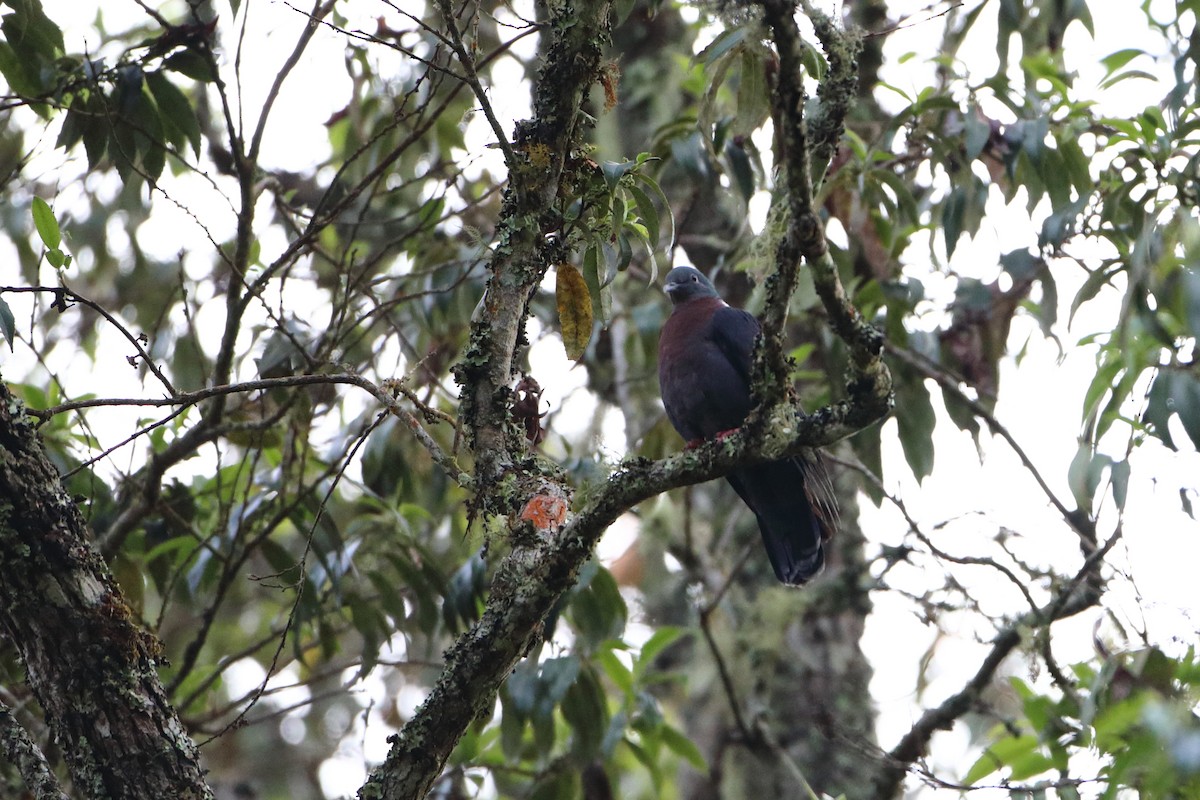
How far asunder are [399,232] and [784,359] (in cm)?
352

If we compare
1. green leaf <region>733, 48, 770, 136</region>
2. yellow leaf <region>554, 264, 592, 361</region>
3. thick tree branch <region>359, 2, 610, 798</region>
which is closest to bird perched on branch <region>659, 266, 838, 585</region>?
green leaf <region>733, 48, 770, 136</region>

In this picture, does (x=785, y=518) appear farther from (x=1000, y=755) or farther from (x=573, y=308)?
(x=573, y=308)

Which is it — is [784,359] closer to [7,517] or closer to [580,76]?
[580,76]

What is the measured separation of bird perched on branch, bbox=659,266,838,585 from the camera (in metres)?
4.38

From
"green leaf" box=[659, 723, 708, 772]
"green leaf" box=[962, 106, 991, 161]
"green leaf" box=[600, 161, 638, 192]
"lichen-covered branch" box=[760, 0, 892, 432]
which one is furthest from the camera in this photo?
"green leaf" box=[659, 723, 708, 772]

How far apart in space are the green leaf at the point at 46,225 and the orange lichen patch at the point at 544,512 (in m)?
1.46

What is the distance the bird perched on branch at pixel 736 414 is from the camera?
4.38m

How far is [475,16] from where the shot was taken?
3.04m

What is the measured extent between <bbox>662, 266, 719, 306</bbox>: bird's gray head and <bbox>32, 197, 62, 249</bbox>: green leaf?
273 centimetres

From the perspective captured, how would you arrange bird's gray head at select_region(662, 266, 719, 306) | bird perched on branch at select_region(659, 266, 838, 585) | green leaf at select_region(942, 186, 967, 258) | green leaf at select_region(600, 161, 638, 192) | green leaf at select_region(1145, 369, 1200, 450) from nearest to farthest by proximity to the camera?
green leaf at select_region(600, 161, 638, 192), green leaf at select_region(1145, 369, 1200, 450), green leaf at select_region(942, 186, 967, 258), bird perched on branch at select_region(659, 266, 838, 585), bird's gray head at select_region(662, 266, 719, 306)

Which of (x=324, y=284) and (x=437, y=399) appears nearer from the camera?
(x=437, y=399)

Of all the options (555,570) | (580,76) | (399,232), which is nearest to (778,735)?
(399,232)

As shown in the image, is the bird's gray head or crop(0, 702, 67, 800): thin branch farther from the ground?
the bird's gray head

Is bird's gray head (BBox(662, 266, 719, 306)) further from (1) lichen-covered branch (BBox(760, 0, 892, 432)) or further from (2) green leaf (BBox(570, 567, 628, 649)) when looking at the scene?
(1) lichen-covered branch (BBox(760, 0, 892, 432))
